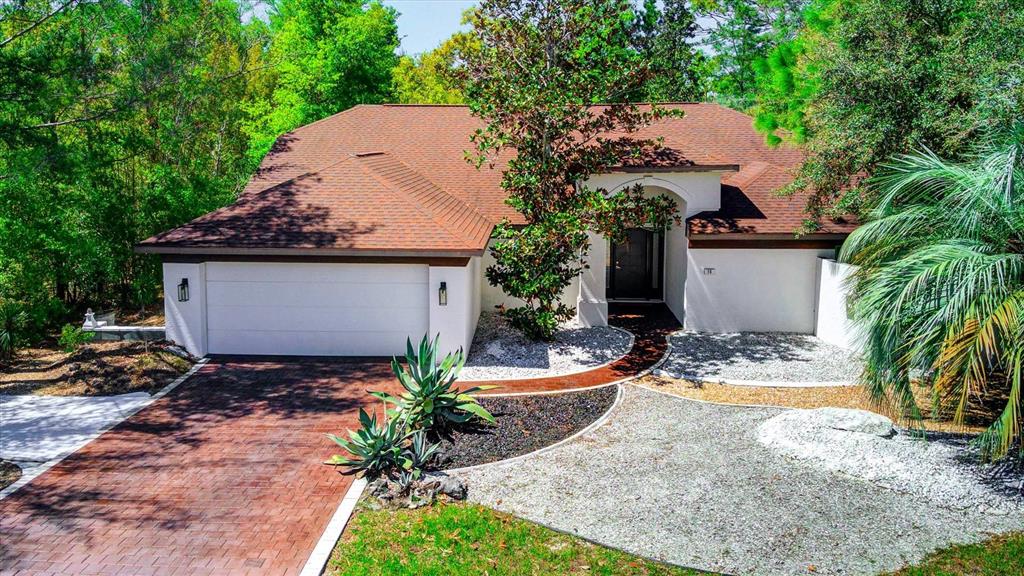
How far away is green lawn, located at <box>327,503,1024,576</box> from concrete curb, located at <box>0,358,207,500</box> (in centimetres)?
422

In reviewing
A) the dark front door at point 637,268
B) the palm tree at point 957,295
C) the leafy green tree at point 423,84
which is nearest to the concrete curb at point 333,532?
the palm tree at point 957,295

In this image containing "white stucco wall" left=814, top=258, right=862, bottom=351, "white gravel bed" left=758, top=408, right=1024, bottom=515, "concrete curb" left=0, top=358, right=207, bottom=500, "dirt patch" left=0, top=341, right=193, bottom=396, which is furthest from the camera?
"white stucco wall" left=814, top=258, right=862, bottom=351

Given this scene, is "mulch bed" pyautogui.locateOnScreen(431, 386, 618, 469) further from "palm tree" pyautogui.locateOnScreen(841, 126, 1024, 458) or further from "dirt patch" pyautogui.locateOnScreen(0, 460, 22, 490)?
"dirt patch" pyautogui.locateOnScreen(0, 460, 22, 490)

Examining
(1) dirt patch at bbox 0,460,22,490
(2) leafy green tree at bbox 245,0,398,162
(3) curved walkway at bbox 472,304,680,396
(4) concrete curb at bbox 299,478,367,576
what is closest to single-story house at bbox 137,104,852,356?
(3) curved walkway at bbox 472,304,680,396

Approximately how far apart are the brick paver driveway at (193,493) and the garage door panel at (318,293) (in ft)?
8.51

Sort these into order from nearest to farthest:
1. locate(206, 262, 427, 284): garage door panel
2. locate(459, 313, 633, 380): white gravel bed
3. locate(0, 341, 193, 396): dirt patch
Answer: locate(0, 341, 193, 396): dirt patch → locate(459, 313, 633, 380): white gravel bed → locate(206, 262, 427, 284): garage door panel

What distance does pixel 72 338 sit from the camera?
582 inches

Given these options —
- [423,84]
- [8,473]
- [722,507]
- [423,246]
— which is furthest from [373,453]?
[423,84]

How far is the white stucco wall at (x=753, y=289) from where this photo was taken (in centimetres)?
1728

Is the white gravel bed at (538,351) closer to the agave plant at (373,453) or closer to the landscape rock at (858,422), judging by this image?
the agave plant at (373,453)

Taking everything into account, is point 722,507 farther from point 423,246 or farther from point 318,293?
point 318,293

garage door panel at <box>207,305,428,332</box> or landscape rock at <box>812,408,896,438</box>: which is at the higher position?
garage door panel at <box>207,305,428,332</box>

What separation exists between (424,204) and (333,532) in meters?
9.34

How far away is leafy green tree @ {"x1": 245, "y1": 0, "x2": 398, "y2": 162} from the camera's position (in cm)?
2875
